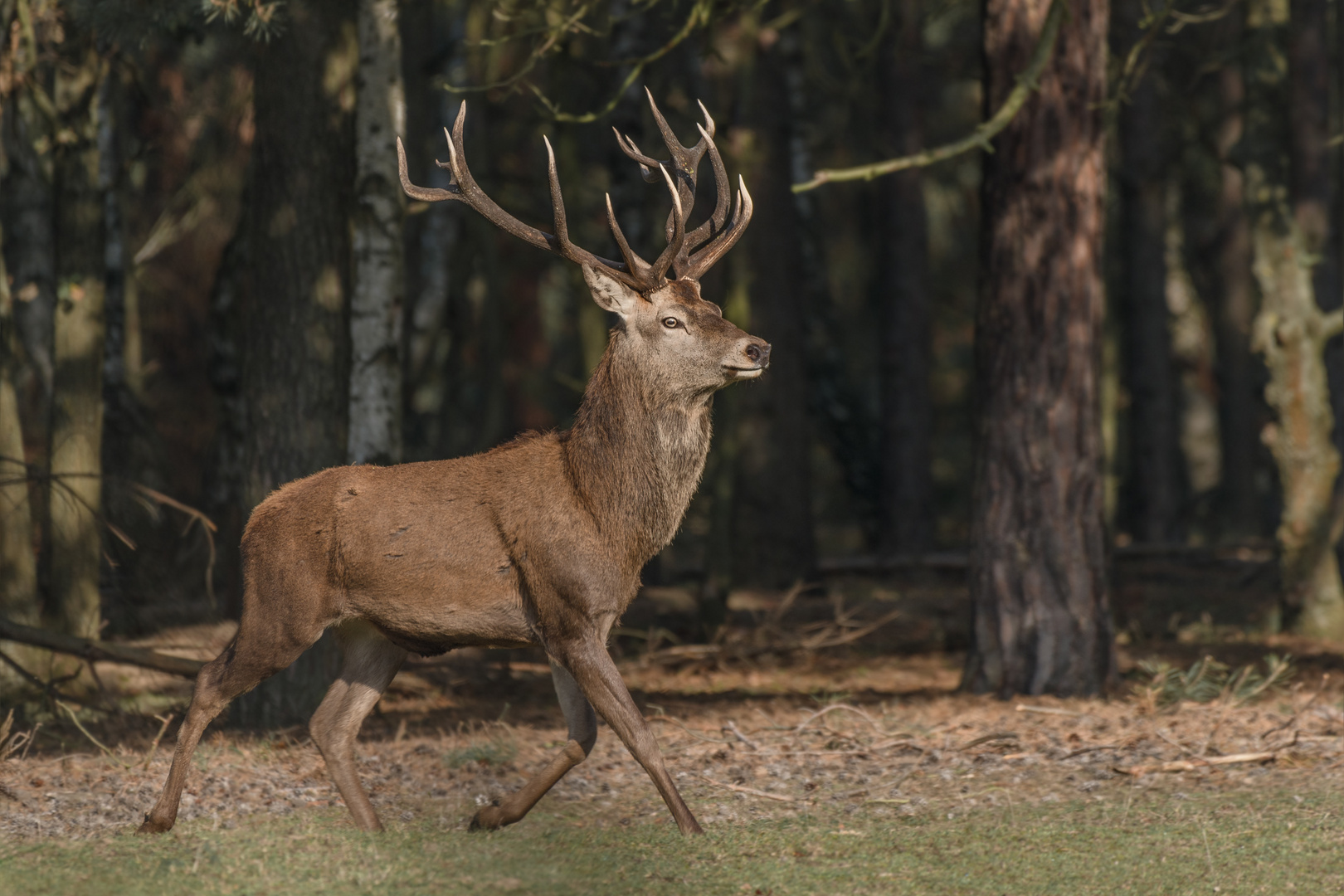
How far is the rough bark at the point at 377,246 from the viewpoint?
26.8ft

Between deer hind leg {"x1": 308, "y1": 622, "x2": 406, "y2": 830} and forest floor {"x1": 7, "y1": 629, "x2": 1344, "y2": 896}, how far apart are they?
131 millimetres

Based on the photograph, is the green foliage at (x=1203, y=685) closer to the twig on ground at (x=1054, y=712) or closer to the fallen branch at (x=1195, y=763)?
the twig on ground at (x=1054, y=712)

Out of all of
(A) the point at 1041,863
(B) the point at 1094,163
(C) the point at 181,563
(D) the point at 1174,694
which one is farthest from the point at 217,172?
(A) the point at 1041,863

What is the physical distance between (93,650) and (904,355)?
11.7 meters

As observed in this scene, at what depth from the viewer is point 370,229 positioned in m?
8.15

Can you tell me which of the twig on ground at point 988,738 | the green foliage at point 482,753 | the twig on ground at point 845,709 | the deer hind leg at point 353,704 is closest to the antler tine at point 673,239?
the deer hind leg at point 353,704

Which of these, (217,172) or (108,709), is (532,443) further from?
(217,172)

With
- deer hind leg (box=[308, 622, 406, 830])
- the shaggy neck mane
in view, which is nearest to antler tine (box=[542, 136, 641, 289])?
the shaggy neck mane

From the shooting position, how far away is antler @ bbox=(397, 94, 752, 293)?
5977mm

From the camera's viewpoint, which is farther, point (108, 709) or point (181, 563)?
point (181, 563)

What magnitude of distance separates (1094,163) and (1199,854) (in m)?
4.75

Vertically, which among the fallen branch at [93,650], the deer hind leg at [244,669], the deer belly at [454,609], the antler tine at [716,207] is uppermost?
the antler tine at [716,207]

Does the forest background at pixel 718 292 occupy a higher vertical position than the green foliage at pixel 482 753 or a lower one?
higher

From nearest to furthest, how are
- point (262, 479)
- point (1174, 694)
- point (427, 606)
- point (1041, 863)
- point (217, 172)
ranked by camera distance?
point (1041, 863)
point (427, 606)
point (262, 479)
point (1174, 694)
point (217, 172)
